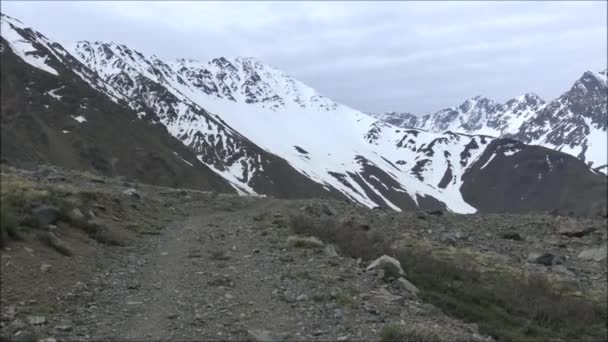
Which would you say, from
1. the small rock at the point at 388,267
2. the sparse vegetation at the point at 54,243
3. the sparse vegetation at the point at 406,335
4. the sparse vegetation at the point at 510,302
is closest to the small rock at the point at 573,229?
the sparse vegetation at the point at 510,302

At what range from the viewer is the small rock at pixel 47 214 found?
665 inches

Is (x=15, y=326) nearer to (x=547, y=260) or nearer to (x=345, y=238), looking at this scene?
(x=345, y=238)

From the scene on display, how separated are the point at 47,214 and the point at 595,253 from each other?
2490cm

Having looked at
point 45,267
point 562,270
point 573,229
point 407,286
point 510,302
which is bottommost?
point 45,267

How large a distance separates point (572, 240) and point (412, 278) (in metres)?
18.5

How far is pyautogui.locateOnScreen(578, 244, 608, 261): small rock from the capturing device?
2734cm

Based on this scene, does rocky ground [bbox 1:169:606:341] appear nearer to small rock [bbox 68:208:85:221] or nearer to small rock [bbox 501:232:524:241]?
small rock [bbox 68:208:85:221]

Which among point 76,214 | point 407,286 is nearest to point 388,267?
point 407,286

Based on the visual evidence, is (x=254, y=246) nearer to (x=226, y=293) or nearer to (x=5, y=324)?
(x=226, y=293)

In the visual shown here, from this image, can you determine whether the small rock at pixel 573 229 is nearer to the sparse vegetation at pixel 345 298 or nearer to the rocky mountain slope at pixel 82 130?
the sparse vegetation at pixel 345 298

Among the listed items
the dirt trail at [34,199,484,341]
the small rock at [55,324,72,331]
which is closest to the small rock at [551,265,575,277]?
the dirt trail at [34,199,484,341]

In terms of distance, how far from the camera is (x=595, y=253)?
1089 inches

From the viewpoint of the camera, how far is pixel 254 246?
19.9 meters

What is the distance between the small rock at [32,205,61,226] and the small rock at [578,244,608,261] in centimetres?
2403
